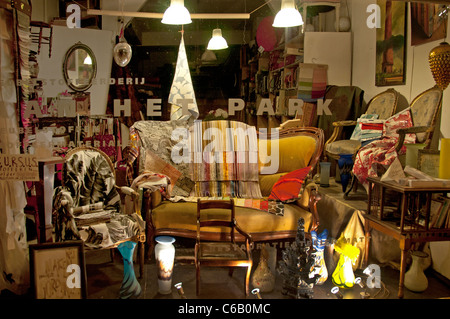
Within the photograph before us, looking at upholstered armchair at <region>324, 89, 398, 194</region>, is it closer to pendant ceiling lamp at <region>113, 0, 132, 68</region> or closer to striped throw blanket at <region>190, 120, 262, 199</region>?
striped throw blanket at <region>190, 120, 262, 199</region>

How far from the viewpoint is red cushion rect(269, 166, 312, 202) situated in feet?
10.2

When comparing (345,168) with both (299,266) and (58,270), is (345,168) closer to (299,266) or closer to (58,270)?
(299,266)

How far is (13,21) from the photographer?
7.64 feet

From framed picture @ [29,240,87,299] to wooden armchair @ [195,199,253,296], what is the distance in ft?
2.36

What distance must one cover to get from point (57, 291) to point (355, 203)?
2.37 meters

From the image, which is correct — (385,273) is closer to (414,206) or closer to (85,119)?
(414,206)

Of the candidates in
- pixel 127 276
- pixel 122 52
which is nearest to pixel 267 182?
pixel 127 276

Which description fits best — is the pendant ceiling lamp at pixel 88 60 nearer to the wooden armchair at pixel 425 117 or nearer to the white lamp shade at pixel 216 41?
the white lamp shade at pixel 216 41

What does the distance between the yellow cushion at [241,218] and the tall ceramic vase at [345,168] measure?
0.76 m

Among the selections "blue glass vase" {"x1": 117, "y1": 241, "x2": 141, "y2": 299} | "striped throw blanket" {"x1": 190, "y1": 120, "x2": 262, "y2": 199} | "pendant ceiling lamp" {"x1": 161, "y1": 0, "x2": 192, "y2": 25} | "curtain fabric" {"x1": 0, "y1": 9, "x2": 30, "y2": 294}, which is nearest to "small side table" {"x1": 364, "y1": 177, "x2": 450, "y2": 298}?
"striped throw blanket" {"x1": 190, "y1": 120, "x2": 262, "y2": 199}

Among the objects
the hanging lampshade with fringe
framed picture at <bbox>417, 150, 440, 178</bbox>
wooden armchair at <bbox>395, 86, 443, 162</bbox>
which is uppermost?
the hanging lampshade with fringe

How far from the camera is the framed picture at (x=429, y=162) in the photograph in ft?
8.73

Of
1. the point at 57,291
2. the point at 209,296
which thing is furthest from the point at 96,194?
the point at 209,296

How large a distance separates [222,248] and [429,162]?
5.14 feet
